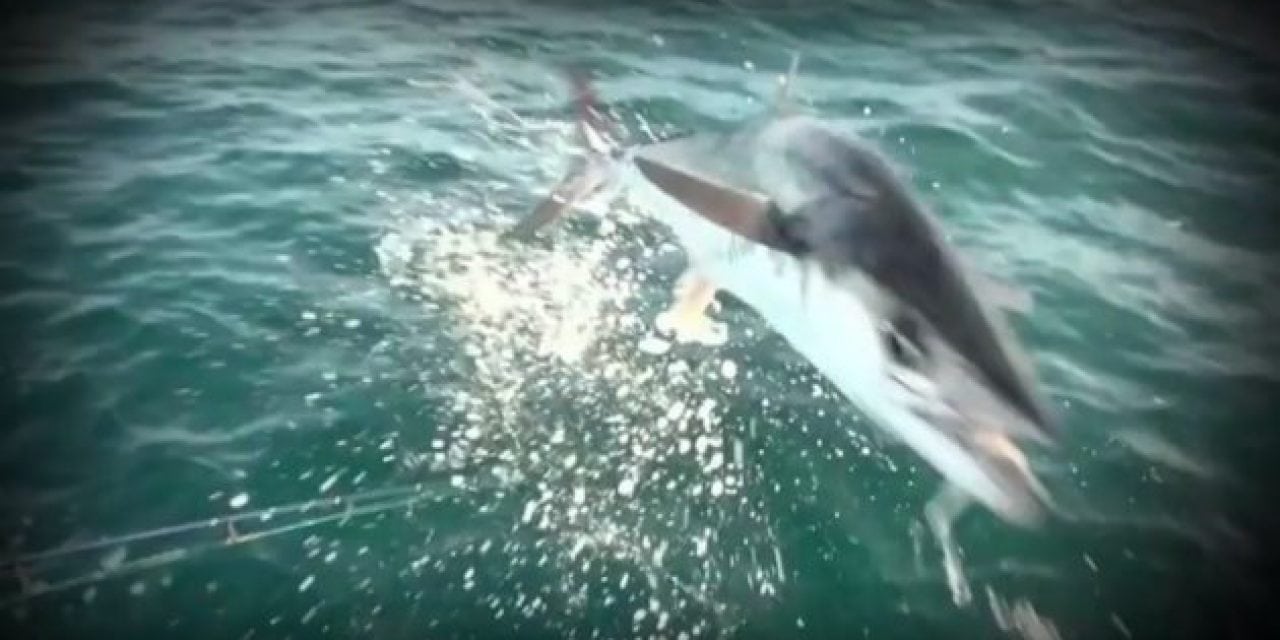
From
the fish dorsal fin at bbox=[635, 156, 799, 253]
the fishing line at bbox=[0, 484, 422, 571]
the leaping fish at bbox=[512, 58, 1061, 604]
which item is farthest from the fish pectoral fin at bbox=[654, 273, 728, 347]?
the fishing line at bbox=[0, 484, 422, 571]

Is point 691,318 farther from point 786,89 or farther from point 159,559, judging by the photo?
point 159,559

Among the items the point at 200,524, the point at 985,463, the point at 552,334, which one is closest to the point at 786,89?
the point at 552,334

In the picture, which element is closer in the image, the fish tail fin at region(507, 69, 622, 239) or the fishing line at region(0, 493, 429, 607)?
the fishing line at region(0, 493, 429, 607)

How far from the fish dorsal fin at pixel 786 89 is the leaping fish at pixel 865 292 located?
0.15 ft

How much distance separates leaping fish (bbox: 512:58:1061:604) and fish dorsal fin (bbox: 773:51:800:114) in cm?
4

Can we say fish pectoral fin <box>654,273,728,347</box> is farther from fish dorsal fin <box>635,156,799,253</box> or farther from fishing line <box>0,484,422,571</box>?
fishing line <box>0,484,422,571</box>

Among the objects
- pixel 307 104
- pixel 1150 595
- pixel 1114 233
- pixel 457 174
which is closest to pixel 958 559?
pixel 1150 595

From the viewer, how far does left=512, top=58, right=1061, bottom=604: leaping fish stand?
116 cm

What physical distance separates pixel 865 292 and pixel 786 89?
0.45 m

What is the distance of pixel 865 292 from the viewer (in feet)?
3.91

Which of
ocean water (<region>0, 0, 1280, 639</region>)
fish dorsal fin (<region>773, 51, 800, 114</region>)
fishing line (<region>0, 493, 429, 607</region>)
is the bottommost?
fishing line (<region>0, 493, 429, 607</region>)

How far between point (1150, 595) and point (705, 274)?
23.3 inches

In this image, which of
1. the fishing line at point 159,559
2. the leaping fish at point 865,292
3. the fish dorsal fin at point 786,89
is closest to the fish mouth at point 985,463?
the leaping fish at point 865,292

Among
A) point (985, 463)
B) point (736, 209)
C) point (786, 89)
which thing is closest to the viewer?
point (985, 463)
